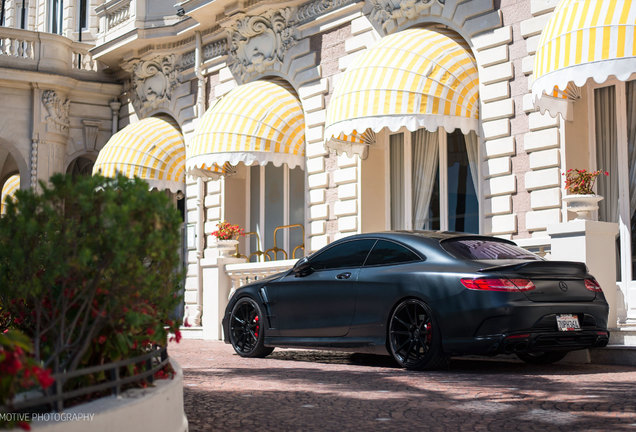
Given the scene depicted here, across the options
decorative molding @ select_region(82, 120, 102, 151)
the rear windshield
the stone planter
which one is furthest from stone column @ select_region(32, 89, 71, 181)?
the stone planter

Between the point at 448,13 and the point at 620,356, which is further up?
the point at 448,13

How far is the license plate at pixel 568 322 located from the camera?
29.1 feet

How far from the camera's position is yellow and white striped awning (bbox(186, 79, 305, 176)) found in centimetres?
1762

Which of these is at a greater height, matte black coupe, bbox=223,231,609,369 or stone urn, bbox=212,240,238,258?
stone urn, bbox=212,240,238,258

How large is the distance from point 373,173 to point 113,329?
11491 mm

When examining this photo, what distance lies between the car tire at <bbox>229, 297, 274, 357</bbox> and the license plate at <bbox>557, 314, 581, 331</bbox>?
13.1 ft

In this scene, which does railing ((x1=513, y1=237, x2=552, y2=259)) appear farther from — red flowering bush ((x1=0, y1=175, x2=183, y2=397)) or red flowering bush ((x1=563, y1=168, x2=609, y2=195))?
red flowering bush ((x1=0, y1=175, x2=183, y2=397))

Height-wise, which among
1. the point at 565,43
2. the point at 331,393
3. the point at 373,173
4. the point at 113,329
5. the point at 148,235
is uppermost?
the point at 565,43

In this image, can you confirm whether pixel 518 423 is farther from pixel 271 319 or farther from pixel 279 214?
pixel 279 214

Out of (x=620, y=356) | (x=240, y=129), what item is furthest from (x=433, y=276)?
(x=240, y=129)

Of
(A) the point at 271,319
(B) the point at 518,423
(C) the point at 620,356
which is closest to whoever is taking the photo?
(B) the point at 518,423

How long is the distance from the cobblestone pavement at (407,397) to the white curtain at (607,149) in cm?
315

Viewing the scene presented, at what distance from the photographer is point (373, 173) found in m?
16.2

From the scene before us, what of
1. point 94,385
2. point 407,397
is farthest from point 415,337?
point 94,385
